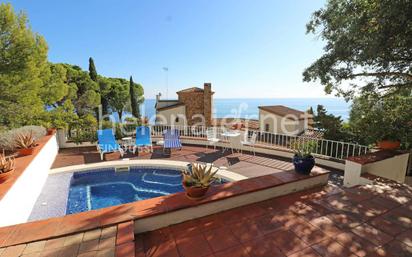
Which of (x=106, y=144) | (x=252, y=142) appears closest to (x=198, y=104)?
(x=252, y=142)

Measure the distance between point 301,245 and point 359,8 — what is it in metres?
5.46

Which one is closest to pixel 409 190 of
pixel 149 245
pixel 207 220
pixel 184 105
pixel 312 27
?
pixel 207 220

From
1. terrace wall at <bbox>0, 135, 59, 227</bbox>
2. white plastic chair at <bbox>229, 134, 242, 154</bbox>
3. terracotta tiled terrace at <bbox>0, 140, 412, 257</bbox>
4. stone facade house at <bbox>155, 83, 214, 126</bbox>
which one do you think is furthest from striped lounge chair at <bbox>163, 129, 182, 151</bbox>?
stone facade house at <bbox>155, 83, 214, 126</bbox>

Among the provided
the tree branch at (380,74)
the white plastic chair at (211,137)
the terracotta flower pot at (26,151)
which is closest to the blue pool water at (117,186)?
the terracotta flower pot at (26,151)

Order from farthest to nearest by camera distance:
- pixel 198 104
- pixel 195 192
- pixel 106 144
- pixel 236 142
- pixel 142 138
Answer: pixel 198 104 → pixel 142 138 → pixel 236 142 → pixel 106 144 → pixel 195 192

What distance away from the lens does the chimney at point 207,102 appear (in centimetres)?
1984

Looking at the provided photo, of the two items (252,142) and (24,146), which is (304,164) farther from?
(24,146)

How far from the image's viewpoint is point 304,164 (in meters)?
3.78

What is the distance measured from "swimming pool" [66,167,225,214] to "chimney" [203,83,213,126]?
14.2 metres

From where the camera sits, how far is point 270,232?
8.38ft

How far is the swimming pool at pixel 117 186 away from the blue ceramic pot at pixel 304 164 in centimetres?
223

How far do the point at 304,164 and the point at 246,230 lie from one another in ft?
6.08

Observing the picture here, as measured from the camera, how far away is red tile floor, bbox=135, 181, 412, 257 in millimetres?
2215

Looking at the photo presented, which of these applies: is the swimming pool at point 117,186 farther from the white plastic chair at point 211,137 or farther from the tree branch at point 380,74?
the tree branch at point 380,74
